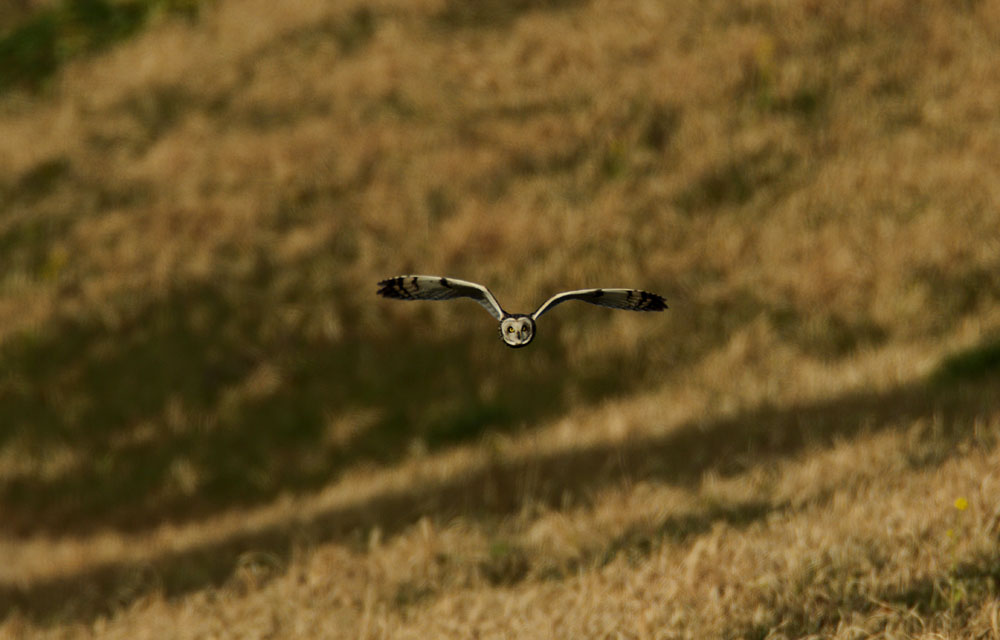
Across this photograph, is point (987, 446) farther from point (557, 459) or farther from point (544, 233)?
point (544, 233)

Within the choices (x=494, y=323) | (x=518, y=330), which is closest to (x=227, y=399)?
(x=494, y=323)

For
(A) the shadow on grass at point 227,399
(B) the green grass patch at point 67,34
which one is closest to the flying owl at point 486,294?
(A) the shadow on grass at point 227,399

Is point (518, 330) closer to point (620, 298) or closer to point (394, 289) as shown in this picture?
point (620, 298)

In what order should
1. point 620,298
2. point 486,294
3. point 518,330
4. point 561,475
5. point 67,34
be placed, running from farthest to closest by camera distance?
1. point 67,34
2. point 561,475
3. point 620,298
4. point 486,294
5. point 518,330

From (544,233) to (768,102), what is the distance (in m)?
4.73

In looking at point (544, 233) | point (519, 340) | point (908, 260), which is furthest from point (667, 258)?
point (519, 340)

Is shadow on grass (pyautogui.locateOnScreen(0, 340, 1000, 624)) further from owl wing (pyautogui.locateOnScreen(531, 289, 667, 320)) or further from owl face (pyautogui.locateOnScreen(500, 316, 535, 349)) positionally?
owl face (pyautogui.locateOnScreen(500, 316, 535, 349))

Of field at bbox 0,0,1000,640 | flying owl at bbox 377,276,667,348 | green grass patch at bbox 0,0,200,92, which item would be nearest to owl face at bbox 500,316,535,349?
flying owl at bbox 377,276,667,348

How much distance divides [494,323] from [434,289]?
11.1 m

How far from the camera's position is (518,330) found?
2289 millimetres

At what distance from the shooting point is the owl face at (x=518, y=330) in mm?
2263

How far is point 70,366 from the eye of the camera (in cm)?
1362

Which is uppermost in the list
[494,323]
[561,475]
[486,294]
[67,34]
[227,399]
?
[67,34]

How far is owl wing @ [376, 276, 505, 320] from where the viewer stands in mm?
2666
